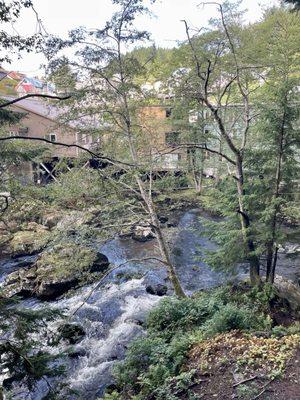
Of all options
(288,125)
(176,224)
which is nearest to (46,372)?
(288,125)

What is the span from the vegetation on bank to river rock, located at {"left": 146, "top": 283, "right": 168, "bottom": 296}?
364 cm

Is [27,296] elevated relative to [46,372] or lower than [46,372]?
lower

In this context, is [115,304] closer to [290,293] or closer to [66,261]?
[66,261]

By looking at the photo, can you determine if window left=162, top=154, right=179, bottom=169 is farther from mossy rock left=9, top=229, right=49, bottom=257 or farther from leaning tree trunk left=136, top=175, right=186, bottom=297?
mossy rock left=9, top=229, right=49, bottom=257

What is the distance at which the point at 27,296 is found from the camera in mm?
Result: 12031

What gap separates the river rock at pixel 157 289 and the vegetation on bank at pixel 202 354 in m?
3.64

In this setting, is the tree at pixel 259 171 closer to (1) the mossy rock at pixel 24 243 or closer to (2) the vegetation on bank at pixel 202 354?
(2) the vegetation on bank at pixel 202 354

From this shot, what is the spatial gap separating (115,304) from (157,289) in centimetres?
161

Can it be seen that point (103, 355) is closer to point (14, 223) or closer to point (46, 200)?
point (46, 200)

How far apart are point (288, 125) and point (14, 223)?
14808 mm

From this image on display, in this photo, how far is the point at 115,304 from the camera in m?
11.3

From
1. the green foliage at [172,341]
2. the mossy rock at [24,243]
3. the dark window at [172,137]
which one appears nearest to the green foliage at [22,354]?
the green foliage at [172,341]

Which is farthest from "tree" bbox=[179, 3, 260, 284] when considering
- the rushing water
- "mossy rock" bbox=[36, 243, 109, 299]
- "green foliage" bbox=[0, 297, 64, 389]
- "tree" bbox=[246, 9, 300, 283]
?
"green foliage" bbox=[0, 297, 64, 389]

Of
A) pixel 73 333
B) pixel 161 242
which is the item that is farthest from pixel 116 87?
pixel 73 333
